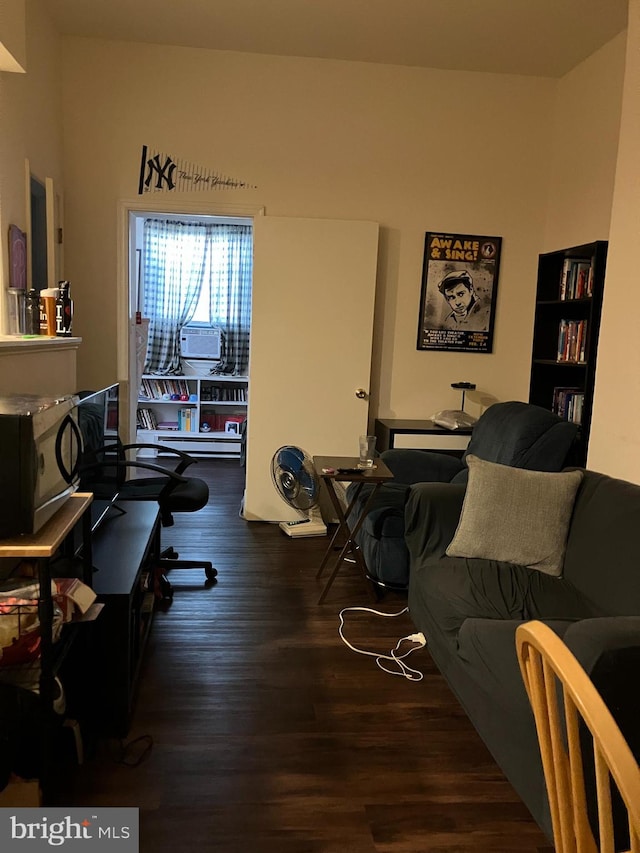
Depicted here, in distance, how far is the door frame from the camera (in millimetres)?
4277

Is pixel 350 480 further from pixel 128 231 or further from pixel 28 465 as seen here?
pixel 128 231

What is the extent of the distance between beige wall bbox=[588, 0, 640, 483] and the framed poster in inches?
68.0

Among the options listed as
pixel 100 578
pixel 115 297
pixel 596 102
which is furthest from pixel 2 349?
pixel 596 102

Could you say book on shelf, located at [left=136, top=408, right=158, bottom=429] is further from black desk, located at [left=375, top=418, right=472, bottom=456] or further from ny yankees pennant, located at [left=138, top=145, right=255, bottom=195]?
black desk, located at [left=375, top=418, right=472, bottom=456]

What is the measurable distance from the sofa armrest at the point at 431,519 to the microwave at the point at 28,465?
1.56 meters

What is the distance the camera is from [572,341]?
4.14 meters

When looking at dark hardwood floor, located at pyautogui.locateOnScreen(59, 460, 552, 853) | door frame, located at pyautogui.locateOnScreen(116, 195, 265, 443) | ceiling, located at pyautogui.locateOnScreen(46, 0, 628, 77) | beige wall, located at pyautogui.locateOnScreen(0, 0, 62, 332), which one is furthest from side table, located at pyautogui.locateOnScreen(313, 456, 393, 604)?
ceiling, located at pyautogui.locateOnScreen(46, 0, 628, 77)

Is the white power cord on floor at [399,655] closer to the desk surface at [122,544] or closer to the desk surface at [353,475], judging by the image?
the desk surface at [353,475]

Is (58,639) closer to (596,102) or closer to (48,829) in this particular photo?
(48,829)

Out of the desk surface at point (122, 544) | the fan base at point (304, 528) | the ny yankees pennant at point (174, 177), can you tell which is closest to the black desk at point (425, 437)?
the fan base at point (304, 528)

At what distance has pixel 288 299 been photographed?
4.34 m

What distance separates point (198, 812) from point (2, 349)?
Answer: 155 cm

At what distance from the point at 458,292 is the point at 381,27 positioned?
1704 millimetres

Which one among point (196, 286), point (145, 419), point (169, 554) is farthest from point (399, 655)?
point (196, 286)
